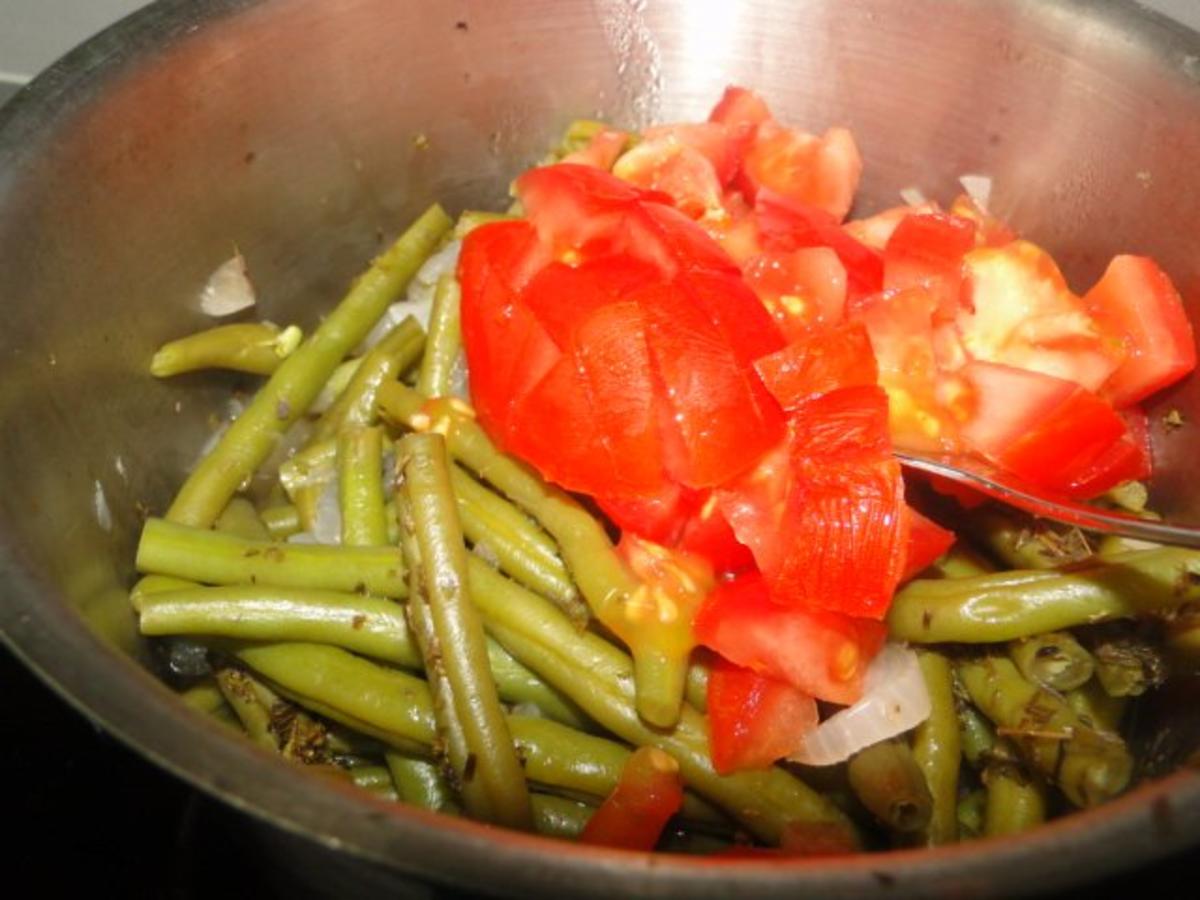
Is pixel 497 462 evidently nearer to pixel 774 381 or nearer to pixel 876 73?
pixel 774 381

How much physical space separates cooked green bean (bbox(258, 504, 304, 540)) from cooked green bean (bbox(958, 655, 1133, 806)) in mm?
1090

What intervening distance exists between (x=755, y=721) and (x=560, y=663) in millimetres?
286

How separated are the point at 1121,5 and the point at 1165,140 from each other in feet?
0.88

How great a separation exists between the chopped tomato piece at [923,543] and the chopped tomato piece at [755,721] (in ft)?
0.82

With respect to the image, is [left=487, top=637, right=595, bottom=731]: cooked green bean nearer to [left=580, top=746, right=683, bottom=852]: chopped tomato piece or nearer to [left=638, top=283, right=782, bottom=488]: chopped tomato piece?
[left=580, top=746, right=683, bottom=852]: chopped tomato piece

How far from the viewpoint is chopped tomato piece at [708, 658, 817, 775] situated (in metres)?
1.65

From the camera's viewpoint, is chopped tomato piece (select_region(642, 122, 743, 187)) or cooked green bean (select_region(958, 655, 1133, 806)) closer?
cooked green bean (select_region(958, 655, 1133, 806))

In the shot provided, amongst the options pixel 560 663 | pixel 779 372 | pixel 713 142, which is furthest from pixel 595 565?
pixel 713 142

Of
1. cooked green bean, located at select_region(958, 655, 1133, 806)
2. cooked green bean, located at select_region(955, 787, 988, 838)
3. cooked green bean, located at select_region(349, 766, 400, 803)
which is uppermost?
cooked green bean, located at select_region(349, 766, 400, 803)

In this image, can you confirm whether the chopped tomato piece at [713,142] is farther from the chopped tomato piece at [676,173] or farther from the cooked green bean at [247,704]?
the cooked green bean at [247,704]

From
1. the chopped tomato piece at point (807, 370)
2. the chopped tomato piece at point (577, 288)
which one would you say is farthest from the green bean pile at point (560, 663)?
the chopped tomato piece at point (807, 370)

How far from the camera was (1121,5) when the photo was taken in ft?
7.16

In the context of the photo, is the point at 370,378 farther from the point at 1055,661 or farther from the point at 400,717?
the point at 1055,661

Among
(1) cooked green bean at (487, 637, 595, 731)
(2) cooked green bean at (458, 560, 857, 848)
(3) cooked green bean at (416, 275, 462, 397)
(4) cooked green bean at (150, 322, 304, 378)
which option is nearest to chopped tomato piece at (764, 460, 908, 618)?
(2) cooked green bean at (458, 560, 857, 848)
